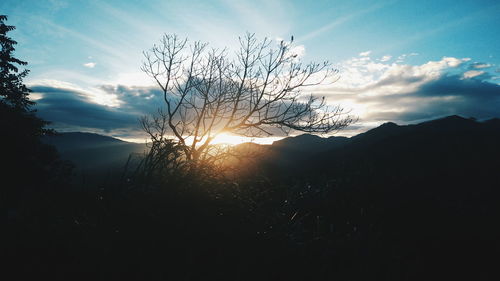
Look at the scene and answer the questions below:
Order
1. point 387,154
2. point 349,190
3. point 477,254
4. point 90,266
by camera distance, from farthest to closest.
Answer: point 387,154 → point 349,190 → point 477,254 → point 90,266

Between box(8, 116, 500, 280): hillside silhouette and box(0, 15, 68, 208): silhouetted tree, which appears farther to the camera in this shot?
box(0, 15, 68, 208): silhouetted tree

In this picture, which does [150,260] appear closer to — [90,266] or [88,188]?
[90,266]

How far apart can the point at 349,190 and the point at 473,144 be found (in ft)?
404

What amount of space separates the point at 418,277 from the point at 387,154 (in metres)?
104

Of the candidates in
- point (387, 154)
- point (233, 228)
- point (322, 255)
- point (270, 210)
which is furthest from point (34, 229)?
point (387, 154)

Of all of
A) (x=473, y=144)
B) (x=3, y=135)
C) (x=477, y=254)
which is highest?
(x=473, y=144)

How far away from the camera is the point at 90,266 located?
2.90 metres

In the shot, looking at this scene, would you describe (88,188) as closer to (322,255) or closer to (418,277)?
(322,255)

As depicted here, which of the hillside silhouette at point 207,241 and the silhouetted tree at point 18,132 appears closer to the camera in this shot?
the hillside silhouette at point 207,241

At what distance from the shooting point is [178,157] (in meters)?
5.44

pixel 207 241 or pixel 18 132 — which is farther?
pixel 18 132

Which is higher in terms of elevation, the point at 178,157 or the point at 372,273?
the point at 178,157

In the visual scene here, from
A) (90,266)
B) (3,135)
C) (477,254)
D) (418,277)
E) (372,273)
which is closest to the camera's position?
(90,266)

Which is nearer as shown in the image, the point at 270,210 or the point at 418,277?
the point at 418,277
